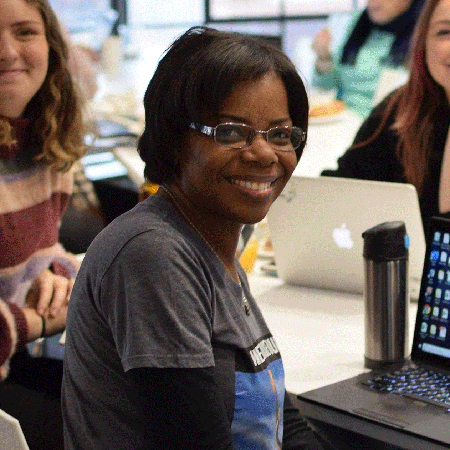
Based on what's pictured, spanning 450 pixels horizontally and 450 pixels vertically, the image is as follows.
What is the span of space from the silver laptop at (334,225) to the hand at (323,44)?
2500 millimetres

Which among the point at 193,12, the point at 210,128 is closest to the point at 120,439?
the point at 210,128

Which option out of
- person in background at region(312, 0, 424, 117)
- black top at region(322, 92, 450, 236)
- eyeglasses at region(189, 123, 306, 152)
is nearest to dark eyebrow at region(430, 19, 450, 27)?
black top at region(322, 92, 450, 236)

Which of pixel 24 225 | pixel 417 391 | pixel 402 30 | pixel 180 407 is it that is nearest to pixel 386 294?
pixel 417 391

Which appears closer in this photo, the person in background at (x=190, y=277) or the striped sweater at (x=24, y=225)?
the person in background at (x=190, y=277)

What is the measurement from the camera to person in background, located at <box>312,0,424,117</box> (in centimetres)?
349

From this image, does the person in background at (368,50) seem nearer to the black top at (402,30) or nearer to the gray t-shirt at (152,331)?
the black top at (402,30)

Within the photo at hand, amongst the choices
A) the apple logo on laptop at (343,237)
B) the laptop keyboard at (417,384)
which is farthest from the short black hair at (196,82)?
the apple logo on laptop at (343,237)

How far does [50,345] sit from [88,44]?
9.91 feet

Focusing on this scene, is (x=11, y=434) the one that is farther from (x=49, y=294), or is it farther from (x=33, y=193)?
(x=33, y=193)

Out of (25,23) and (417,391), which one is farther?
(25,23)

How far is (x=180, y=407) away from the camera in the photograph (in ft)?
2.92

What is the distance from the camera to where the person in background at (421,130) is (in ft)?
6.69

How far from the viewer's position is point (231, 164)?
3.28 feet

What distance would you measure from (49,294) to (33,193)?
253mm
